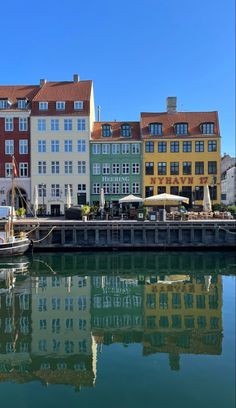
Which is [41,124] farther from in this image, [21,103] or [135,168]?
[135,168]

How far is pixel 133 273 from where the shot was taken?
2581cm

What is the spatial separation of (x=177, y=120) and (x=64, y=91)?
1581cm

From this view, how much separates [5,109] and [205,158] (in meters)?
26.8

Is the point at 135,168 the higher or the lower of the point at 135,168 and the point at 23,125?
the lower

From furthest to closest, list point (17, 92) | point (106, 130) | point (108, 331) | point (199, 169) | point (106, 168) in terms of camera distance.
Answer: point (17, 92), point (106, 130), point (106, 168), point (199, 169), point (108, 331)

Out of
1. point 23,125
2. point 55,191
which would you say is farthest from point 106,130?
point 23,125

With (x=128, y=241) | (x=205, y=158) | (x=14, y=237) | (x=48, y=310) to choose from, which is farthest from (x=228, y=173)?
(x=48, y=310)

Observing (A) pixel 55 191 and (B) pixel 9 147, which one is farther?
(B) pixel 9 147

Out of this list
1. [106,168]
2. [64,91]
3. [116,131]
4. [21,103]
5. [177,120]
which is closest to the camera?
[106,168]

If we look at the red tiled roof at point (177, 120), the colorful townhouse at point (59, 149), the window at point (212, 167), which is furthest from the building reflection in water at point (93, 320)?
the red tiled roof at point (177, 120)

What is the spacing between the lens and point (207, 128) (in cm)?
5141

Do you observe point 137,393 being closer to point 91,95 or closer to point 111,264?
point 111,264

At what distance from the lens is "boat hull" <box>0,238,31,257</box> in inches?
1152

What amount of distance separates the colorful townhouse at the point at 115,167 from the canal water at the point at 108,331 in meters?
23.8
